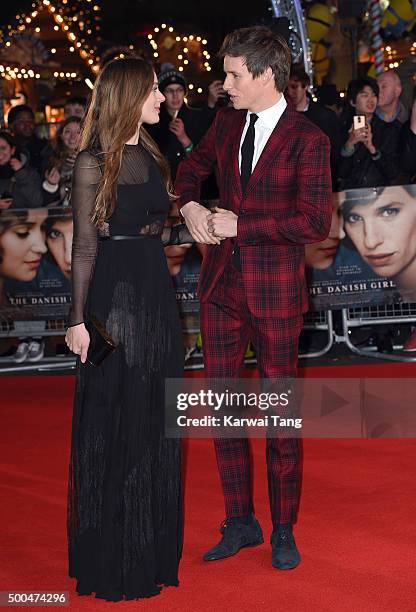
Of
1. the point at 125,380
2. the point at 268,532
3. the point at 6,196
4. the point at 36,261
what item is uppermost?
the point at 6,196

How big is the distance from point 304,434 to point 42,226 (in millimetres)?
3573

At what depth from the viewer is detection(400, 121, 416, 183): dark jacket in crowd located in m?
8.88

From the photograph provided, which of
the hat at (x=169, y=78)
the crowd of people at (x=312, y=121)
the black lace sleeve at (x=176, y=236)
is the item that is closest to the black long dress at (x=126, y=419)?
the black lace sleeve at (x=176, y=236)

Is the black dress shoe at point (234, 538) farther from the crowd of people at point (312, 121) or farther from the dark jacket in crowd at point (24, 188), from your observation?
the dark jacket in crowd at point (24, 188)

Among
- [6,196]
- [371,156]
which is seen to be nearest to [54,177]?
[6,196]

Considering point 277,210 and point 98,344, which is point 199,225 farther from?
point 98,344

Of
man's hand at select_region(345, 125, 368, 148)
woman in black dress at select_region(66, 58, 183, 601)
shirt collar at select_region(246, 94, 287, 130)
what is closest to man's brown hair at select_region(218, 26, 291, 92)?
shirt collar at select_region(246, 94, 287, 130)

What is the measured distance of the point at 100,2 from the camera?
90.8 feet

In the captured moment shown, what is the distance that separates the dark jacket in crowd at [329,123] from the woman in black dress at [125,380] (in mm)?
5136

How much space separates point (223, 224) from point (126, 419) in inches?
33.9

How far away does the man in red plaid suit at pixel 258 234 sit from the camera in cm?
416

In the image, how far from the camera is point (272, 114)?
4.27 meters

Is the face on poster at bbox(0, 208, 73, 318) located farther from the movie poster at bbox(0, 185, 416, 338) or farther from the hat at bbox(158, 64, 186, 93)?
the hat at bbox(158, 64, 186, 93)

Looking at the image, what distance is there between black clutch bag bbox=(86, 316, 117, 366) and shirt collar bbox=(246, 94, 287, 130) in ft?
3.57
